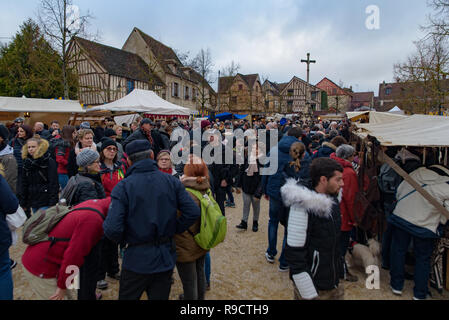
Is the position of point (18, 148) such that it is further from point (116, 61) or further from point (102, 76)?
point (116, 61)

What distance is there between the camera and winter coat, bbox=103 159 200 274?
2010 millimetres

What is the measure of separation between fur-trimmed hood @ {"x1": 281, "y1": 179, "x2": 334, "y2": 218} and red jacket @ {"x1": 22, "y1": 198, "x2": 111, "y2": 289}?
161 centimetres

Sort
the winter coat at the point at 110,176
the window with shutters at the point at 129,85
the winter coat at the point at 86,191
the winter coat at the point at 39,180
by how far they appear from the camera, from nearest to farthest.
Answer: the winter coat at the point at 86,191 < the winter coat at the point at 110,176 < the winter coat at the point at 39,180 < the window with shutters at the point at 129,85

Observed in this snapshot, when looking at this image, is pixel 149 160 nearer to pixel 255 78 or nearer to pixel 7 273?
pixel 7 273

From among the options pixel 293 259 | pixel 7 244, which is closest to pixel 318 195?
pixel 293 259

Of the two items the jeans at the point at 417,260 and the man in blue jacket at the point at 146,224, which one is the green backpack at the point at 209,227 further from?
the jeans at the point at 417,260

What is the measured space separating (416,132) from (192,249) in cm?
336

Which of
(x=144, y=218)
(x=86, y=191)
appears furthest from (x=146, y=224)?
(x=86, y=191)

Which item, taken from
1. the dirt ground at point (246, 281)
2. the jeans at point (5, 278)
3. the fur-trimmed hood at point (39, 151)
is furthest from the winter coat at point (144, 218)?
the fur-trimmed hood at point (39, 151)

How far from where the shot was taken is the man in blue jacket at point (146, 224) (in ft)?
6.61

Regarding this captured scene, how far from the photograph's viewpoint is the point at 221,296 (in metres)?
3.48

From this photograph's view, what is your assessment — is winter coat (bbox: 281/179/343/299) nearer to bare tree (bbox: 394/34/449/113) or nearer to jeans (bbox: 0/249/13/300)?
jeans (bbox: 0/249/13/300)

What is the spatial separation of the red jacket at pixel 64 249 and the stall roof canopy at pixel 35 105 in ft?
38.9
